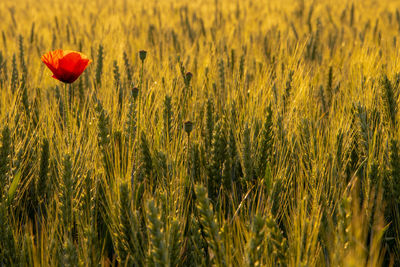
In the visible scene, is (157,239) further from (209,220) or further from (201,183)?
(201,183)

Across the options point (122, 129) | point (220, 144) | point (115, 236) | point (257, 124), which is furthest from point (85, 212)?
point (257, 124)

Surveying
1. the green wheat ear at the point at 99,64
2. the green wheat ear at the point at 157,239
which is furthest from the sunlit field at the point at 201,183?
the green wheat ear at the point at 99,64

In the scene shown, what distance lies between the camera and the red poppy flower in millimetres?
1371

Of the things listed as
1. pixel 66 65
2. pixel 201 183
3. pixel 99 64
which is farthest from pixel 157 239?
pixel 99 64

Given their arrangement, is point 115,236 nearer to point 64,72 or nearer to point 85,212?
point 85,212

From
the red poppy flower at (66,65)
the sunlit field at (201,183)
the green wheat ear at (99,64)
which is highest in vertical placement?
the red poppy flower at (66,65)

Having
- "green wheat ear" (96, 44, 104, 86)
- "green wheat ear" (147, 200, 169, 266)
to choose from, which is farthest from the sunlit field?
"green wheat ear" (96, 44, 104, 86)

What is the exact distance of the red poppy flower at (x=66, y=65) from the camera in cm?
137

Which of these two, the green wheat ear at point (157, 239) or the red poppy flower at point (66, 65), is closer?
the green wheat ear at point (157, 239)

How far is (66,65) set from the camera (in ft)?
4.51

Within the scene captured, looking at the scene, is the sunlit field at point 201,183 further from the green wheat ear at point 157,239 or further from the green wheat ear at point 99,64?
the green wheat ear at point 99,64

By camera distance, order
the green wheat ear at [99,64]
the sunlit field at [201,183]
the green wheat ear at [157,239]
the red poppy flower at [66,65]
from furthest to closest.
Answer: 1. the green wheat ear at [99,64]
2. the red poppy flower at [66,65]
3. the sunlit field at [201,183]
4. the green wheat ear at [157,239]

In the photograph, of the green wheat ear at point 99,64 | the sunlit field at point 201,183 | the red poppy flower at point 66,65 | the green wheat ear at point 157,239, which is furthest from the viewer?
the green wheat ear at point 99,64

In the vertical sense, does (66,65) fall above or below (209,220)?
above
